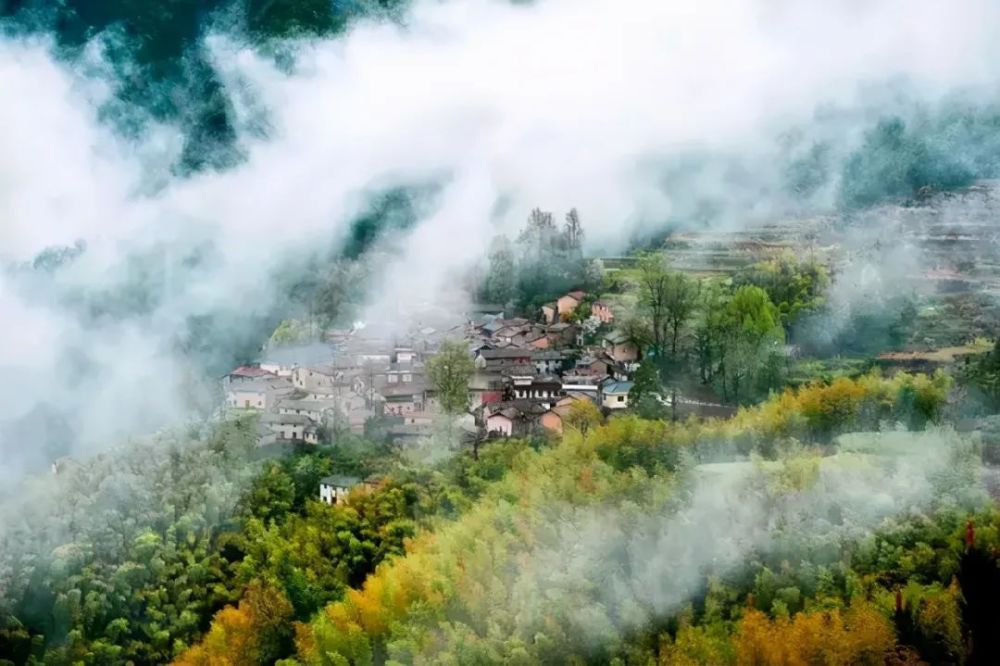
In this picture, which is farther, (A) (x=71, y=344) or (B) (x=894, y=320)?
(A) (x=71, y=344)

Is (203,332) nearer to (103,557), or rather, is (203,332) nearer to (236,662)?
(103,557)

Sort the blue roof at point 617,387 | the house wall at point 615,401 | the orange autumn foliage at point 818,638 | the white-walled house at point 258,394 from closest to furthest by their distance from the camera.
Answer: the orange autumn foliage at point 818,638, the house wall at point 615,401, the blue roof at point 617,387, the white-walled house at point 258,394

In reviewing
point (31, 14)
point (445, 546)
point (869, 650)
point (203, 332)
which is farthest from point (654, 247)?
point (31, 14)

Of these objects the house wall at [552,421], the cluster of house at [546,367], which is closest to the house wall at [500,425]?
the cluster of house at [546,367]

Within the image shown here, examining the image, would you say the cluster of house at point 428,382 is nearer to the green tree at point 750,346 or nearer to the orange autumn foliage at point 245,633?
the green tree at point 750,346

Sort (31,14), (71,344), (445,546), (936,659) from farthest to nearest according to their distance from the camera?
(31,14)
(71,344)
(445,546)
(936,659)
